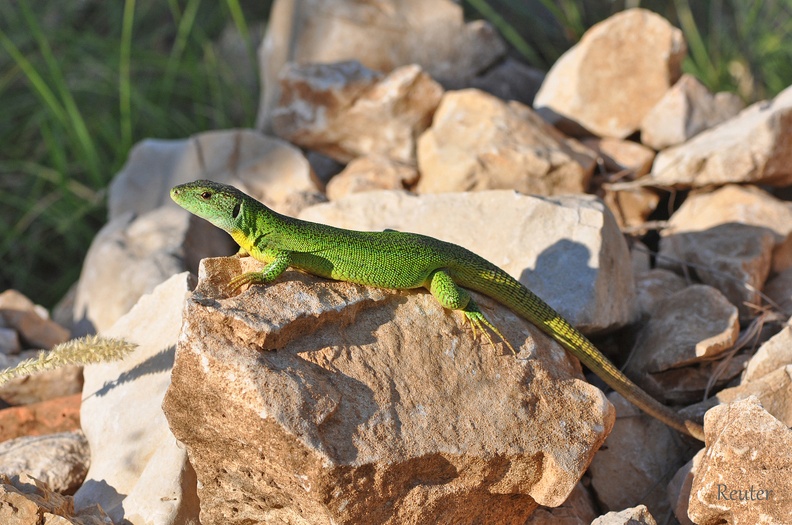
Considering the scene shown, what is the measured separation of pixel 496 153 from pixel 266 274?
10.3 ft

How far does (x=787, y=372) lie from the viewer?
426 cm

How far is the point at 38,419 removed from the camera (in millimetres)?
4984

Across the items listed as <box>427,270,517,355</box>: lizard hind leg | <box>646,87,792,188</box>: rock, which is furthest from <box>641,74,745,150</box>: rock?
<box>427,270,517,355</box>: lizard hind leg

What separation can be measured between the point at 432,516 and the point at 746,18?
26.7 ft

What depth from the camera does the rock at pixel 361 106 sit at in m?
7.26

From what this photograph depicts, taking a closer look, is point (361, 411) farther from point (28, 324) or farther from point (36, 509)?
point (28, 324)

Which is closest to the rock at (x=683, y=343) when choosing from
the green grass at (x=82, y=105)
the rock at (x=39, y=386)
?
the rock at (x=39, y=386)

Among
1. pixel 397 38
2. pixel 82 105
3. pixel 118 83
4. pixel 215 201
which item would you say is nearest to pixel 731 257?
pixel 215 201

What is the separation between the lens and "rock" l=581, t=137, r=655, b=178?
23.1 ft

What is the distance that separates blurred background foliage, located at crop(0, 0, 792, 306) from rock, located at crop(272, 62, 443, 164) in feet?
5.33

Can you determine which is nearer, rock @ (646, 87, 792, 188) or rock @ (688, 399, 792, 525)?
rock @ (688, 399, 792, 525)

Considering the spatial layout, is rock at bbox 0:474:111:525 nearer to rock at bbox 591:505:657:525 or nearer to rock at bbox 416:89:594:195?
rock at bbox 591:505:657:525

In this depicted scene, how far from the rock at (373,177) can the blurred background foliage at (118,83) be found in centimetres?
258

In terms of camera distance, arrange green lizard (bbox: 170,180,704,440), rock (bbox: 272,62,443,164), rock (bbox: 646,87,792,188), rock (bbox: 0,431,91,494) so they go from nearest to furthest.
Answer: green lizard (bbox: 170,180,704,440) → rock (bbox: 0,431,91,494) → rock (bbox: 646,87,792,188) → rock (bbox: 272,62,443,164)
